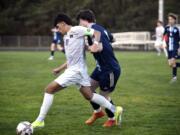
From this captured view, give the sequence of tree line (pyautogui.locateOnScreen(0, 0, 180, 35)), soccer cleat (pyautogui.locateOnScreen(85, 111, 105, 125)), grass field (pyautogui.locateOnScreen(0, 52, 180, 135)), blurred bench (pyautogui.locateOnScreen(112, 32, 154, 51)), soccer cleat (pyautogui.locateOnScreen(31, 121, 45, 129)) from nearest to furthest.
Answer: soccer cleat (pyautogui.locateOnScreen(31, 121, 45, 129)), grass field (pyautogui.locateOnScreen(0, 52, 180, 135)), soccer cleat (pyautogui.locateOnScreen(85, 111, 105, 125)), blurred bench (pyautogui.locateOnScreen(112, 32, 154, 51)), tree line (pyautogui.locateOnScreen(0, 0, 180, 35))

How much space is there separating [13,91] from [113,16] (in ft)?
150

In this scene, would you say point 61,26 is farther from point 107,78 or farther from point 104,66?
point 107,78

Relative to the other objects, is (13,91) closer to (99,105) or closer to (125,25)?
(99,105)

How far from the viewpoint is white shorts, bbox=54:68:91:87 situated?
9.22m

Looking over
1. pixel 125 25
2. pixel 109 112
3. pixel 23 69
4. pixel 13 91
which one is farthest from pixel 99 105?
pixel 125 25

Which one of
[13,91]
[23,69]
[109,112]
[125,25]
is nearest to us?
[109,112]

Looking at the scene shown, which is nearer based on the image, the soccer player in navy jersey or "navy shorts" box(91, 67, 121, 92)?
the soccer player in navy jersey

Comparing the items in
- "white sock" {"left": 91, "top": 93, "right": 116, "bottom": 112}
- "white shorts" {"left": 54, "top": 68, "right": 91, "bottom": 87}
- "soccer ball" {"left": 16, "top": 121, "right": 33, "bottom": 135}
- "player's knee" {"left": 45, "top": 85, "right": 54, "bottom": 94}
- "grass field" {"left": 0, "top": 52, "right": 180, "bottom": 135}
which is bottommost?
"grass field" {"left": 0, "top": 52, "right": 180, "bottom": 135}

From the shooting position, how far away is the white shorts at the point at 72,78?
363 inches

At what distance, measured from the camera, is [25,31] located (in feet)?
199

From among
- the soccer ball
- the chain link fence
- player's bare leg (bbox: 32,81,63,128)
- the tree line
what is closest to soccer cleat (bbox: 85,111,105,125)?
player's bare leg (bbox: 32,81,63,128)

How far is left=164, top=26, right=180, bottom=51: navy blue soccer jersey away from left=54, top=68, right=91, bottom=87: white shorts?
947 cm

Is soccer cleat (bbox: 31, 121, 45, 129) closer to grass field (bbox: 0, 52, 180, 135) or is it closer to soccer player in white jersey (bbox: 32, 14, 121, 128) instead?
soccer player in white jersey (bbox: 32, 14, 121, 128)

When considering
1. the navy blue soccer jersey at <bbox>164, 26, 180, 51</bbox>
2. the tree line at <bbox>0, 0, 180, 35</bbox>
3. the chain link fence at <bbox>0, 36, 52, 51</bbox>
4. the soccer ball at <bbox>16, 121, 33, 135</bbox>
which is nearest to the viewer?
the soccer ball at <bbox>16, 121, 33, 135</bbox>
